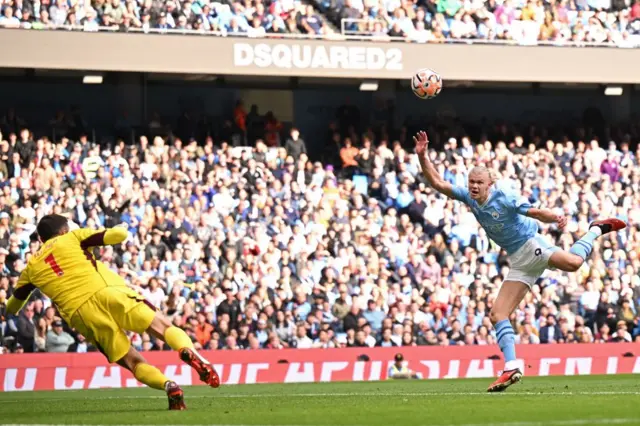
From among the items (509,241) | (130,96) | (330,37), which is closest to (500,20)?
(330,37)

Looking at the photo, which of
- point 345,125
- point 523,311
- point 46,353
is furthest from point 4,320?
point 345,125

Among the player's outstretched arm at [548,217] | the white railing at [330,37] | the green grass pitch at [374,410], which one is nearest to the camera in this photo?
the green grass pitch at [374,410]

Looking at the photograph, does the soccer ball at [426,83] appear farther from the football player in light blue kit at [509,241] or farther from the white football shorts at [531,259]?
the white football shorts at [531,259]

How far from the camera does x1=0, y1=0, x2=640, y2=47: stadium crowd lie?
26.2 meters

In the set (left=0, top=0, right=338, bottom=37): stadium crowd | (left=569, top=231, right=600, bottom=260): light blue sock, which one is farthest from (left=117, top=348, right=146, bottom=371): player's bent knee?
(left=0, top=0, right=338, bottom=37): stadium crowd

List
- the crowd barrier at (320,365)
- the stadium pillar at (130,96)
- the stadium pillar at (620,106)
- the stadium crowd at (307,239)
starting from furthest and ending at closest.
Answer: the stadium pillar at (620,106), the stadium pillar at (130,96), the stadium crowd at (307,239), the crowd barrier at (320,365)

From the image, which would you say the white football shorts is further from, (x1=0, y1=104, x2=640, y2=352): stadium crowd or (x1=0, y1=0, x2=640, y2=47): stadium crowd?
(x1=0, y1=0, x2=640, y2=47): stadium crowd

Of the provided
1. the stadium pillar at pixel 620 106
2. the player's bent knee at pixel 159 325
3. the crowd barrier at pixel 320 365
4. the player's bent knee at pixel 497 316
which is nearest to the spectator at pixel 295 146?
the crowd barrier at pixel 320 365

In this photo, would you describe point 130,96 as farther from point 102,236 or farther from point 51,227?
point 102,236

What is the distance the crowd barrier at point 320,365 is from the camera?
66.6 feet

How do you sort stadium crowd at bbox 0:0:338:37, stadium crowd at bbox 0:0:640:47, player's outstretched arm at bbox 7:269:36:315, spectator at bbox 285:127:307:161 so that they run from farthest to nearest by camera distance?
spectator at bbox 285:127:307:161, stadium crowd at bbox 0:0:640:47, stadium crowd at bbox 0:0:338:37, player's outstretched arm at bbox 7:269:36:315

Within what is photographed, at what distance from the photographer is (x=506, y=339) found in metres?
13.5

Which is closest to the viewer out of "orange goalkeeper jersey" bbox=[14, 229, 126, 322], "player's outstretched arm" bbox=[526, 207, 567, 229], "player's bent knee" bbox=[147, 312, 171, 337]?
"player's bent knee" bbox=[147, 312, 171, 337]

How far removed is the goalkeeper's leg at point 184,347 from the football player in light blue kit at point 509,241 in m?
3.63
